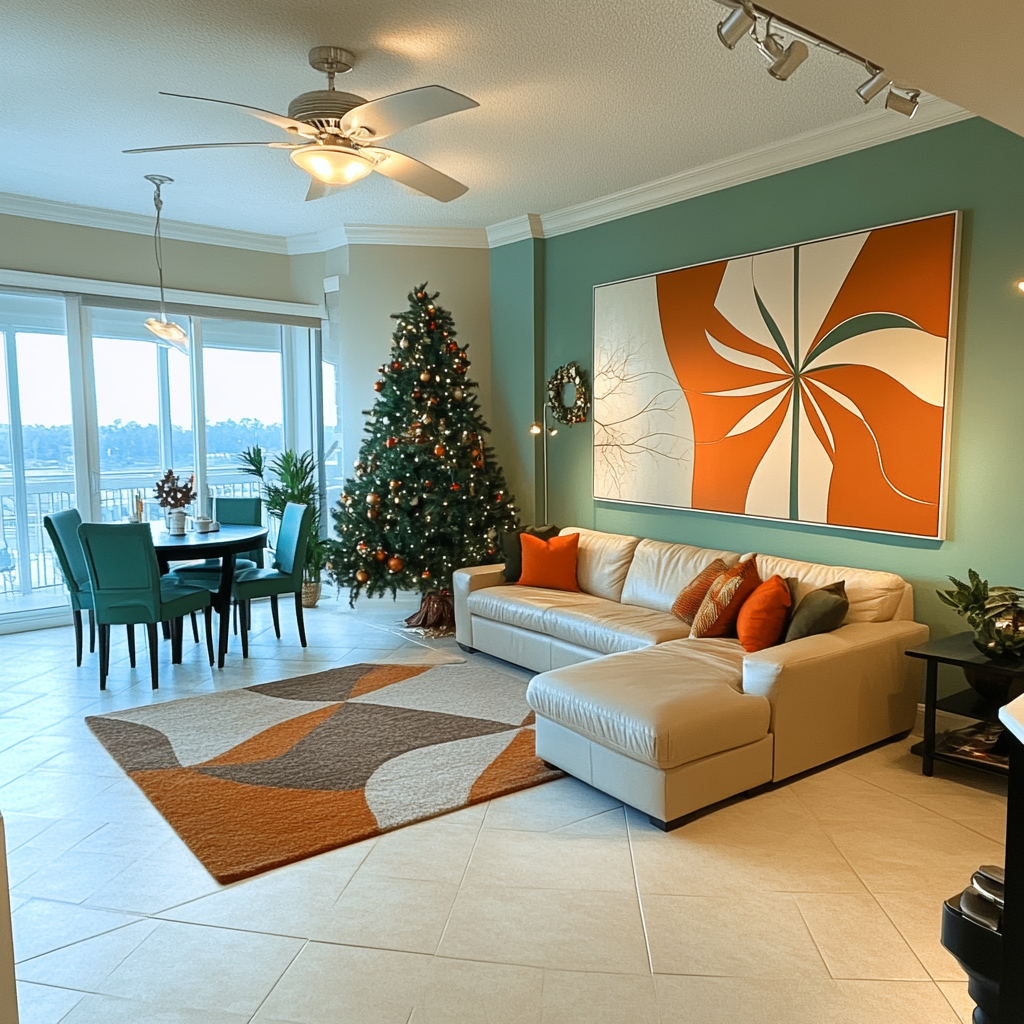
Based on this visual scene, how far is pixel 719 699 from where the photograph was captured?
3221 mm

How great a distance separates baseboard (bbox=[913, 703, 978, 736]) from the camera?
3877 millimetres

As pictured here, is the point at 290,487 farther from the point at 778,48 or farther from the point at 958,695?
the point at 778,48

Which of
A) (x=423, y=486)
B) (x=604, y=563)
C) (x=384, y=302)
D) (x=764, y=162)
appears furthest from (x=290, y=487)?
(x=764, y=162)

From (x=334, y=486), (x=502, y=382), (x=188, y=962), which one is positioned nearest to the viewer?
(x=188, y=962)

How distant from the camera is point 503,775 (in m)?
3.59

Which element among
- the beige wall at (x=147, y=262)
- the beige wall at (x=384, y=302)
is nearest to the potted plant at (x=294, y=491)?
the beige wall at (x=384, y=302)

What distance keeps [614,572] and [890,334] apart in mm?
2172

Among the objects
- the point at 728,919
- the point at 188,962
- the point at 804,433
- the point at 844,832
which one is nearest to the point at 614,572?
the point at 804,433

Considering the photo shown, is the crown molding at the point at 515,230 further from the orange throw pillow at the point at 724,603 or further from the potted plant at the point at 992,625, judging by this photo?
the potted plant at the point at 992,625

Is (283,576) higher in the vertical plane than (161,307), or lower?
lower

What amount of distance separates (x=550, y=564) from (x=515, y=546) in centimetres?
31

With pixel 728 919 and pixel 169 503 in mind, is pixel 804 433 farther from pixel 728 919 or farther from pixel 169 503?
pixel 169 503

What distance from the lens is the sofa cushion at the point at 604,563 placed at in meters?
5.34

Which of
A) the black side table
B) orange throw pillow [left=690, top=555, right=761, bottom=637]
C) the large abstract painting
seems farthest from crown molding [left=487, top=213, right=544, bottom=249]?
the black side table
